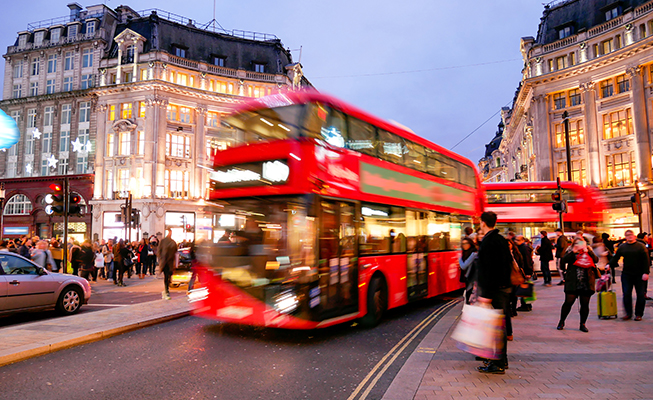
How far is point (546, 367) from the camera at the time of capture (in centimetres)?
550

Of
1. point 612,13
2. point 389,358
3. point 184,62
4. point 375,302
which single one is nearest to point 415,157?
point 375,302

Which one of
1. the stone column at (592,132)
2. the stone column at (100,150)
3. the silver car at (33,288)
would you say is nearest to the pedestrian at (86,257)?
the silver car at (33,288)

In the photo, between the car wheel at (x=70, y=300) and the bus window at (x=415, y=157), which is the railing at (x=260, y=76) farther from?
the car wheel at (x=70, y=300)

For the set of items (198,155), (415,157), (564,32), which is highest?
(564,32)

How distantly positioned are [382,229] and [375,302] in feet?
4.51

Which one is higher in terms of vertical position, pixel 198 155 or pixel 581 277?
pixel 198 155

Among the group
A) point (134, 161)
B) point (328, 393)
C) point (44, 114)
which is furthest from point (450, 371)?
point (44, 114)

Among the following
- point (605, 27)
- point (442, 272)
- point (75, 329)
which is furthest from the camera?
point (605, 27)

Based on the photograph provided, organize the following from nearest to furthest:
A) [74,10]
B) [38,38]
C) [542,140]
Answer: [542,140] → [38,38] → [74,10]

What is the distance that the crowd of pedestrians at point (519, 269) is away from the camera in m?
5.26

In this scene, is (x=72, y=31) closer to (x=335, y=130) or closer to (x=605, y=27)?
(x=335, y=130)

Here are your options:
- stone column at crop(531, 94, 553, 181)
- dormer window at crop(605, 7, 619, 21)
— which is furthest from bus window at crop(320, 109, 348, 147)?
dormer window at crop(605, 7, 619, 21)

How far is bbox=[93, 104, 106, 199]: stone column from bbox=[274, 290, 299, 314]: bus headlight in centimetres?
3802

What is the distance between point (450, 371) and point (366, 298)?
3.08 m
